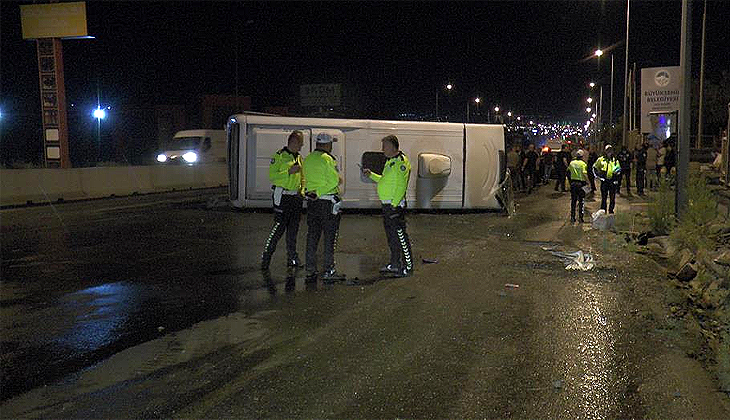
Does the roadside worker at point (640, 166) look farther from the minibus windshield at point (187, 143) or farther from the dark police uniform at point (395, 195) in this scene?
the minibus windshield at point (187, 143)

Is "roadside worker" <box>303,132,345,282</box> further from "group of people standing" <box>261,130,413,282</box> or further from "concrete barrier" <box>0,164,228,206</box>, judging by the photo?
"concrete barrier" <box>0,164,228,206</box>

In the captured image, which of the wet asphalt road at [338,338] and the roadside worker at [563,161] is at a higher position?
the roadside worker at [563,161]

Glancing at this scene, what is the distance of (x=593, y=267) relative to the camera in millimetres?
10953

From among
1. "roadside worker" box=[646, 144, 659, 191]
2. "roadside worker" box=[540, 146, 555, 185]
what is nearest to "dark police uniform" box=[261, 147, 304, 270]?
"roadside worker" box=[646, 144, 659, 191]

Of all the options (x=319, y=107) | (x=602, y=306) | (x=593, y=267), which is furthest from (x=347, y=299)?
(x=319, y=107)

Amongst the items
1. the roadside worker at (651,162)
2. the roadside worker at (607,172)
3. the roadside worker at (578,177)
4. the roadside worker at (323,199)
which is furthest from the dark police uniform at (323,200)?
the roadside worker at (651,162)

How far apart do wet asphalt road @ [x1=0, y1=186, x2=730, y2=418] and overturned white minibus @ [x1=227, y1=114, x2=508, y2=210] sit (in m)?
5.16

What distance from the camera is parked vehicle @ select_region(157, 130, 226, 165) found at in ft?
115

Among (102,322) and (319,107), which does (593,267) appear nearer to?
(102,322)

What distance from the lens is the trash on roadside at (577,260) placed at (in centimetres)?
1085

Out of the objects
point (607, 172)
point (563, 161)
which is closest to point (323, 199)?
point (607, 172)

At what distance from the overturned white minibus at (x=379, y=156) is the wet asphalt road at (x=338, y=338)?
203 inches

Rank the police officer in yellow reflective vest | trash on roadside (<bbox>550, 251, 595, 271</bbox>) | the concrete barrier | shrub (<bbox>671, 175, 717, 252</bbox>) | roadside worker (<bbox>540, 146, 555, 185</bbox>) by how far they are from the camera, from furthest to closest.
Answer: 1. roadside worker (<bbox>540, 146, 555, 185</bbox>)
2. the concrete barrier
3. shrub (<bbox>671, 175, 717, 252</bbox>)
4. trash on roadside (<bbox>550, 251, 595, 271</bbox>)
5. the police officer in yellow reflective vest

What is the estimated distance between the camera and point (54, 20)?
2673 cm
